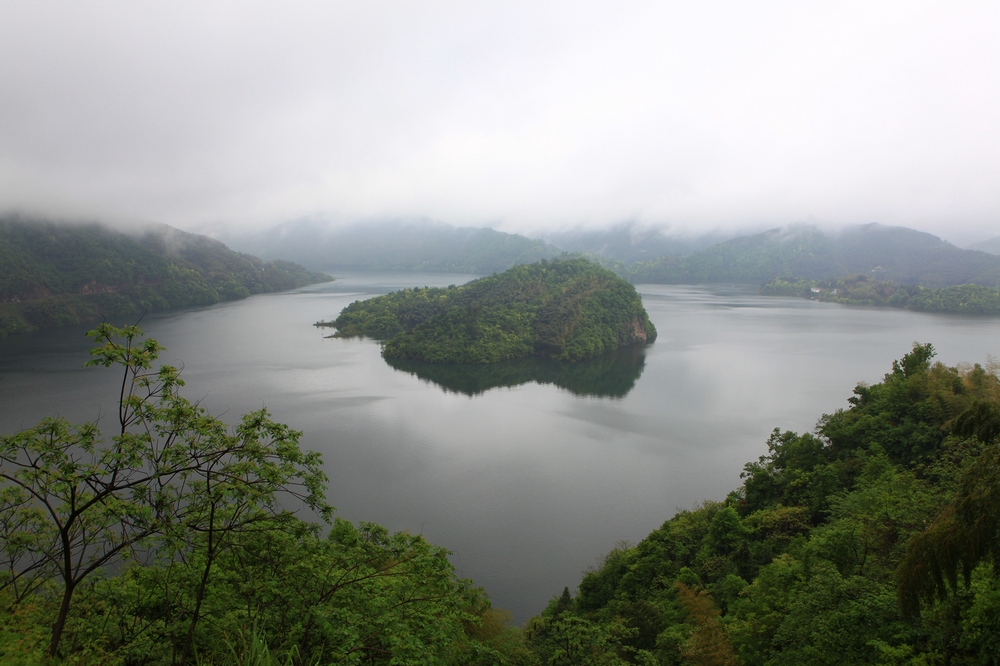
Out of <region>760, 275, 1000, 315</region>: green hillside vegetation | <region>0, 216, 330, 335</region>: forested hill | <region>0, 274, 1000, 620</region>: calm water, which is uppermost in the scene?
<region>0, 216, 330, 335</region>: forested hill

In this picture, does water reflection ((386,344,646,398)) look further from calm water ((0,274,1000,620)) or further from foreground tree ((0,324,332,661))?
foreground tree ((0,324,332,661))

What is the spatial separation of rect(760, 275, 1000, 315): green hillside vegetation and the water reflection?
186 feet

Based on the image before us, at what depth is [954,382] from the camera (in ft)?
51.2

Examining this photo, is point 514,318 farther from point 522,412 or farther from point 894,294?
point 894,294

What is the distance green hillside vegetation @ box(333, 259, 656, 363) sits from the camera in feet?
159

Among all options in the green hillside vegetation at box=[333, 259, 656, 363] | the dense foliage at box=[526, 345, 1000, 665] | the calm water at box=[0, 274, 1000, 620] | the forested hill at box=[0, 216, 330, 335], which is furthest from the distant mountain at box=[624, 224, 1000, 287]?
the dense foliage at box=[526, 345, 1000, 665]

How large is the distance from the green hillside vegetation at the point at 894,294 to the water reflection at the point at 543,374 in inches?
2234

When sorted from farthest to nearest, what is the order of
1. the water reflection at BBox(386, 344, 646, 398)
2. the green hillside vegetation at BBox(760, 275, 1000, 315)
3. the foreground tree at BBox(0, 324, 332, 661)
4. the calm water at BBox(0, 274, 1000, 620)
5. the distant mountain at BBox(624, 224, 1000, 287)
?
1. the distant mountain at BBox(624, 224, 1000, 287)
2. the green hillside vegetation at BBox(760, 275, 1000, 315)
3. the water reflection at BBox(386, 344, 646, 398)
4. the calm water at BBox(0, 274, 1000, 620)
5. the foreground tree at BBox(0, 324, 332, 661)

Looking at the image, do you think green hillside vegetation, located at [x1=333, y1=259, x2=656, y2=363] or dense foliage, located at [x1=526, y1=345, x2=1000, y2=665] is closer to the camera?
dense foliage, located at [x1=526, y1=345, x2=1000, y2=665]

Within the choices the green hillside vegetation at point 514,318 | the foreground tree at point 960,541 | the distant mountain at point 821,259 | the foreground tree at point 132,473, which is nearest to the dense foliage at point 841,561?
the foreground tree at point 960,541

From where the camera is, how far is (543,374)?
4284cm

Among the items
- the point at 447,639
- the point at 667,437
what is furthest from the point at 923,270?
the point at 447,639

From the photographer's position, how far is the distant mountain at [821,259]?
395ft

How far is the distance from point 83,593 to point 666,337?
55.9 m
